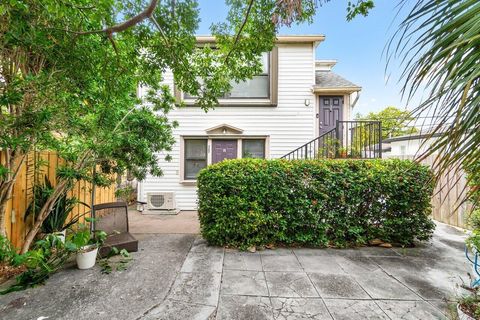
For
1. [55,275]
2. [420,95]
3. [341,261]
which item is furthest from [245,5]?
[55,275]

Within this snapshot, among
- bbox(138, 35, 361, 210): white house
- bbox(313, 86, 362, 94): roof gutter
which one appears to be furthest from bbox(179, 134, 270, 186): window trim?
bbox(313, 86, 362, 94): roof gutter

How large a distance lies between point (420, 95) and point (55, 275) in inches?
169

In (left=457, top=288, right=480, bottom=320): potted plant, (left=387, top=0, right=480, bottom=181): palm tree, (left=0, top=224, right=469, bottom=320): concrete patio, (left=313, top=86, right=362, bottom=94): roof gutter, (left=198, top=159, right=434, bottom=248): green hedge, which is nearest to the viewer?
(left=387, top=0, right=480, bottom=181): palm tree

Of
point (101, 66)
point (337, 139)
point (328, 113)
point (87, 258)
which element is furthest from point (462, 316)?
point (328, 113)

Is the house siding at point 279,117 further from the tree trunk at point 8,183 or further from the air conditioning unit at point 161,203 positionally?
the tree trunk at point 8,183

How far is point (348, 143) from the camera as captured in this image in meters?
6.80

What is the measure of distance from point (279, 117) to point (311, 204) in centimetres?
409

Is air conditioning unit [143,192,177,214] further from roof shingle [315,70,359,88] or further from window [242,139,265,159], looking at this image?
roof shingle [315,70,359,88]

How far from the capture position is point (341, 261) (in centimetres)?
339

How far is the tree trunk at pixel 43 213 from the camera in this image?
316 centimetres

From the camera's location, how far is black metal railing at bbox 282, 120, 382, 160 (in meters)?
6.38

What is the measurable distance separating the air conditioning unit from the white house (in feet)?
1.40

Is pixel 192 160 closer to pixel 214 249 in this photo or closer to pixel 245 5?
pixel 214 249

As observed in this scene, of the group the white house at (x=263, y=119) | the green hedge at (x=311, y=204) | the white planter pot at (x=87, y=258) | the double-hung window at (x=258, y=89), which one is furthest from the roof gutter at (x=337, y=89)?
the white planter pot at (x=87, y=258)
